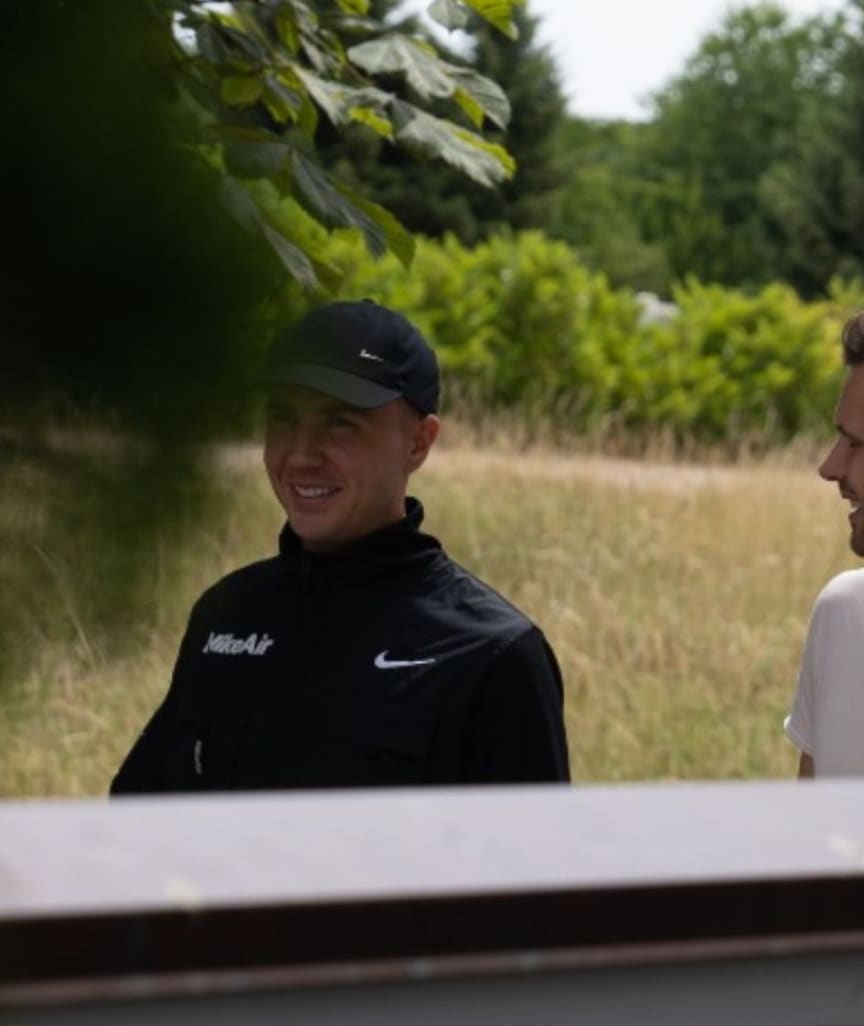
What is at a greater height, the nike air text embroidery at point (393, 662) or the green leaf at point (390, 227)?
the green leaf at point (390, 227)

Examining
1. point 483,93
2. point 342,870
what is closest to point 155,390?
point 342,870

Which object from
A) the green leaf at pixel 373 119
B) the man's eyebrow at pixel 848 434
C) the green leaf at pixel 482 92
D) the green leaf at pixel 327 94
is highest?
the green leaf at pixel 482 92

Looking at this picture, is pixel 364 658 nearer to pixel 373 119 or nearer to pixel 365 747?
pixel 365 747

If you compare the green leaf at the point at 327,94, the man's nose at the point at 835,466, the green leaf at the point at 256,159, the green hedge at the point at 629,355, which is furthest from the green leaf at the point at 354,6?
the green hedge at the point at 629,355

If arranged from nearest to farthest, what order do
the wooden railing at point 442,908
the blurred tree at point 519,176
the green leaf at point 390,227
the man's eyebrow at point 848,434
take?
the wooden railing at point 442,908
the green leaf at point 390,227
the man's eyebrow at point 848,434
the blurred tree at point 519,176

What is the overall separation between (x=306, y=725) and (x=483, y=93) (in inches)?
46.7

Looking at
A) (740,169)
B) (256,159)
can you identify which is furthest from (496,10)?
(740,169)

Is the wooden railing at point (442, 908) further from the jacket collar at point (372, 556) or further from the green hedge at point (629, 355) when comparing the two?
the green hedge at point (629, 355)

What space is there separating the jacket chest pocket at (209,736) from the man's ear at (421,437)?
0.39 metres

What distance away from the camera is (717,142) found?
58.9 metres

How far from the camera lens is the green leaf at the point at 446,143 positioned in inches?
120

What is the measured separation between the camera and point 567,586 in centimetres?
897

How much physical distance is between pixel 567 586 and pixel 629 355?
743 centimetres

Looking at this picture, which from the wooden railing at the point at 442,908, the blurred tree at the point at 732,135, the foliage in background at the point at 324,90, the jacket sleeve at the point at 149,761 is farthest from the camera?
the blurred tree at the point at 732,135
